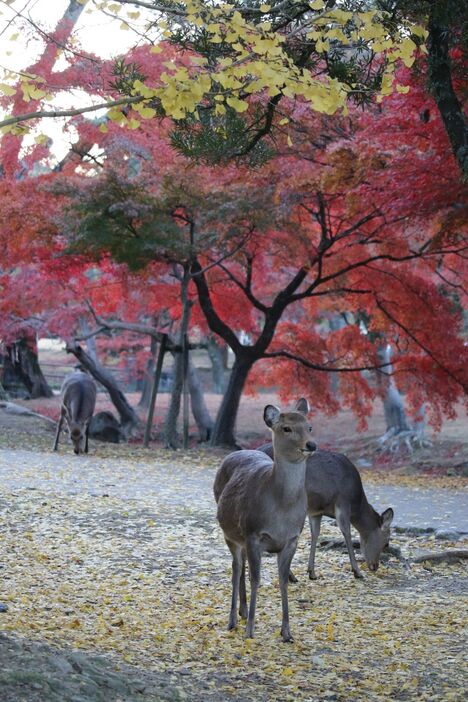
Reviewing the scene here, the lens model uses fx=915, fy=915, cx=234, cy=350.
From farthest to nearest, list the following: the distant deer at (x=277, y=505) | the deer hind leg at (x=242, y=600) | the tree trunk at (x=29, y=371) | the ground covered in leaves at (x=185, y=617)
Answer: the tree trunk at (x=29, y=371)
the deer hind leg at (x=242, y=600)
the distant deer at (x=277, y=505)
the ground covered in leaves at (x=185, y=617)

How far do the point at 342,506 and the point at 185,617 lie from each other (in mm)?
1880

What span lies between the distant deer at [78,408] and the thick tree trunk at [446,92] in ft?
33.1

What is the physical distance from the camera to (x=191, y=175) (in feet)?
50.9

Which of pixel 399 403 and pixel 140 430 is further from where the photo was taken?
pixel 140 430

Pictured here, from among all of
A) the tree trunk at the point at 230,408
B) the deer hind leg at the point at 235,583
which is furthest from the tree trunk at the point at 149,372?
the deer hind leg at the point at 235,583

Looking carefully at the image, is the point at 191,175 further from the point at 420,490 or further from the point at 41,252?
the point at 420,490

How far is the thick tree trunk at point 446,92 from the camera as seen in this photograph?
713 cm

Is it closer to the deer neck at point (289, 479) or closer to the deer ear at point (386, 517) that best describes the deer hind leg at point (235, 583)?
the deer neck at point (289, 479)

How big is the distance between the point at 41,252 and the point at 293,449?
42.2ft

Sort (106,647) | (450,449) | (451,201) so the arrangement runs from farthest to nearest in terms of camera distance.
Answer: (450,449) → (451,201) → (106,647)

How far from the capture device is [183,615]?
606 centimetres

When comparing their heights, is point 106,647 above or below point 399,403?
below

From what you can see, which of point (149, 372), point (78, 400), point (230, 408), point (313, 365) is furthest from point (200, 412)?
point (78, 400)

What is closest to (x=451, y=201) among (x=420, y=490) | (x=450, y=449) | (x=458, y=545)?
(x=420, y=490)
